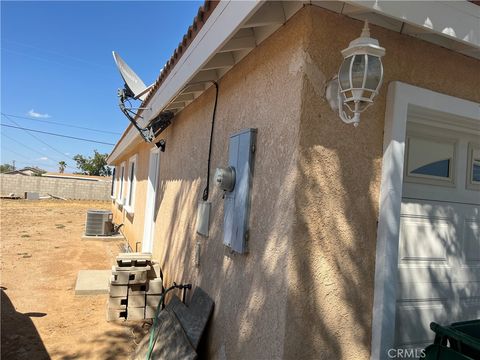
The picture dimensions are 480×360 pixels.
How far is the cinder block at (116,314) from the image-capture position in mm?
5090

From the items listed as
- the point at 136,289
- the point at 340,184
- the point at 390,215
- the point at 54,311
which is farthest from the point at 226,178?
the point at 54,311

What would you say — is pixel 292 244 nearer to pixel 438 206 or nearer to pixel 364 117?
pixel 364 117

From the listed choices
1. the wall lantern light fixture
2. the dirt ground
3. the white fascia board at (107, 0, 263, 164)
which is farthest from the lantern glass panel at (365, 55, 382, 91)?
the dirt ground

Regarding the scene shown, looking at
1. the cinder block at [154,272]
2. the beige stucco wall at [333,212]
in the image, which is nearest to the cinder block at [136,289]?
the cinder block at [154,272]

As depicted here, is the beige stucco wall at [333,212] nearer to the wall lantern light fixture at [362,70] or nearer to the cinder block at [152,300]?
the wall lantern light fixture at [362,70]

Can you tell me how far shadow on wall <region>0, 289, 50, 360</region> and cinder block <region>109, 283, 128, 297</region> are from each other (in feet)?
3.39

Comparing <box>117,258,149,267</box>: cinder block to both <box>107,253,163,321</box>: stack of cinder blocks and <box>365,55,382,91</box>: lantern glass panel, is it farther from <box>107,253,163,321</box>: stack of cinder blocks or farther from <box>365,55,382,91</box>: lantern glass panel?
<box>365,55,382,91</box>: lantern glass panel

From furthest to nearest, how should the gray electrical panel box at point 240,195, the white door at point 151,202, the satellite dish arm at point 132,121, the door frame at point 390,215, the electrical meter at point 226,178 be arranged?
1. the white door at point 151,202
2. the satellite dish arm at point 132,121
3. the electrical meter at point 226,178
4. the gray electrical panel box at point 240,195
5. the door frame at point 390,215

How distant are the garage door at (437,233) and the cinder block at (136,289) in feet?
12.8

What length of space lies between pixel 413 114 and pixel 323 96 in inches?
33.3

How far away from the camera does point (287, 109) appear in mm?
2320

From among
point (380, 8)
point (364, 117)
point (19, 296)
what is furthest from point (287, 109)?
point (19, 296)

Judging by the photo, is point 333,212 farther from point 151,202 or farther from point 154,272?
point 151,202

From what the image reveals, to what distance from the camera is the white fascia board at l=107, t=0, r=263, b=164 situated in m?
2.25
